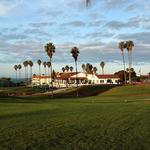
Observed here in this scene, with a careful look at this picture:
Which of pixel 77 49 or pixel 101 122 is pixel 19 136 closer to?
pixel 101 122

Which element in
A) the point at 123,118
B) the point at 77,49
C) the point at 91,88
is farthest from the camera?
the point at 77,49

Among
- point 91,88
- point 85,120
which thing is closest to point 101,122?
point 85,120

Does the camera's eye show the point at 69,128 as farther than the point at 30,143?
Yes

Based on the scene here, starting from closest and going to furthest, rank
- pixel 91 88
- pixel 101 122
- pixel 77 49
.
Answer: pixel 101 122
pixel 91 88
pixel 77 49

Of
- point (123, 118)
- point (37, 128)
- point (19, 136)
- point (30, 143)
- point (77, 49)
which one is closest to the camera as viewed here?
point (30, 143)

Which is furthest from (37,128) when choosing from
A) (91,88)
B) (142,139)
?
(91,88)

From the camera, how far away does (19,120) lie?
27.5 m

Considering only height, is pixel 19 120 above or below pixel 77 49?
below

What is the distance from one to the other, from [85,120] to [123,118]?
3.06m

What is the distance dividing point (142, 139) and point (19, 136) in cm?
593

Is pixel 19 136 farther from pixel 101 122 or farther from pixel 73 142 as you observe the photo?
pixel 101 122

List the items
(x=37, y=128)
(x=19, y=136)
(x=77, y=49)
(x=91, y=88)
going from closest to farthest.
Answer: (x=19, y=136), (x=37, y=128), (x=91, y=88), (x=77, y=49)

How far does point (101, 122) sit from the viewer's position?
26953 mm

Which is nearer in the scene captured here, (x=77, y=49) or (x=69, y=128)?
(x=69, y=128)
